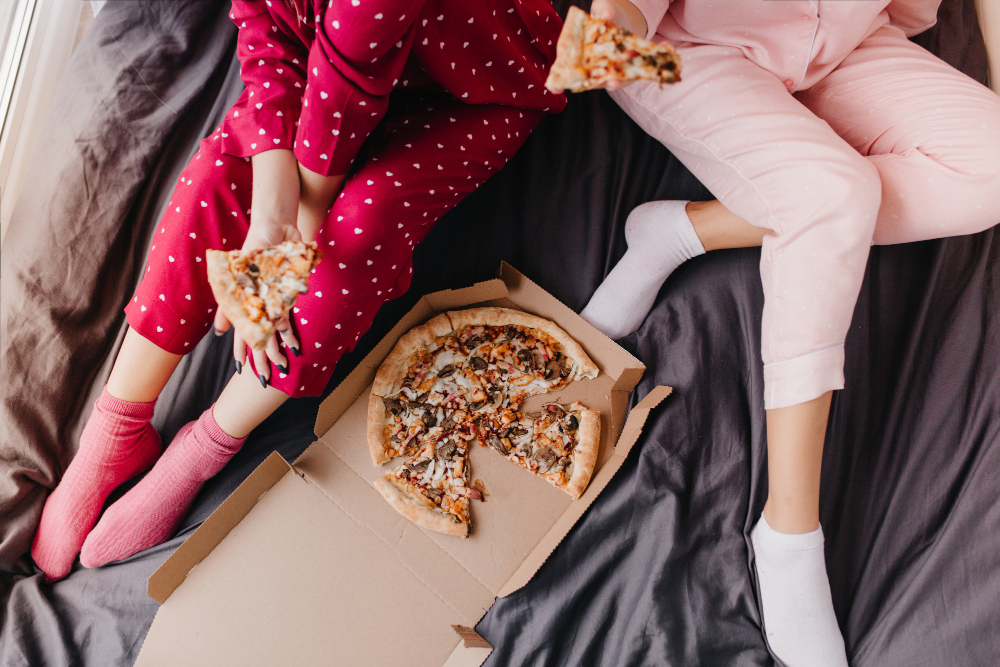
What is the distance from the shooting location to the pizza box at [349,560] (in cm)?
98

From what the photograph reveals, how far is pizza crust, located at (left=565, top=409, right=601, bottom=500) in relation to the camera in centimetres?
102

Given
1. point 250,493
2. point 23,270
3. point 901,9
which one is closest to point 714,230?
point 901,9

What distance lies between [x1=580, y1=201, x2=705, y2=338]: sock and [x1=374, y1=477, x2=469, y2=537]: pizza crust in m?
0.44

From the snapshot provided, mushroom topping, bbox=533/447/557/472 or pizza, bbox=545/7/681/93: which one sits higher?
pizza, bbox=545/7/681/93

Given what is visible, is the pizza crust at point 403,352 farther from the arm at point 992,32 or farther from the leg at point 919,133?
the arm at point 992,32

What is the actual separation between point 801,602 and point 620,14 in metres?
0.88

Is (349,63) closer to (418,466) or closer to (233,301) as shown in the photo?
(233,301)

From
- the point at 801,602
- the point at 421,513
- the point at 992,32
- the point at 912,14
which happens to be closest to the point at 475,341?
the point at 421,513

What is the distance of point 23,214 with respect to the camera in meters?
1.14

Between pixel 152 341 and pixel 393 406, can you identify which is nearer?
pixel 152 341

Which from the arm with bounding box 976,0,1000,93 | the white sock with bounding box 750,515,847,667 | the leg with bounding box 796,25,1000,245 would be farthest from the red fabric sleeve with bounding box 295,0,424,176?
the arm with bounding box 976,0,1000,93

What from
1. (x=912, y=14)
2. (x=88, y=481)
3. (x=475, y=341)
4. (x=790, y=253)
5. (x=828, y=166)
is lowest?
(x=88, y=481)

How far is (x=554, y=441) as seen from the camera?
1063mm

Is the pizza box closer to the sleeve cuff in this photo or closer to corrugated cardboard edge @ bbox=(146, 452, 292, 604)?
corrugated cardboard edge @ bbox=(146, 452, 292, 604)
